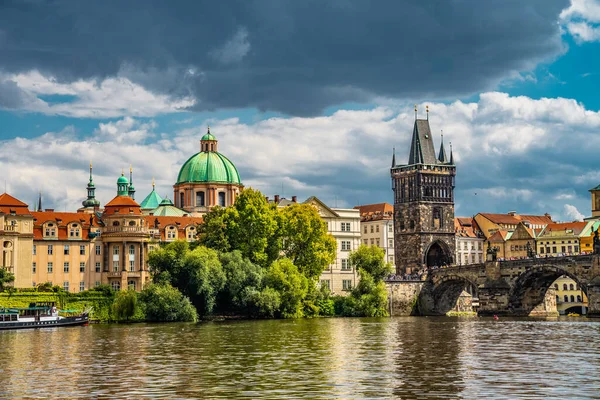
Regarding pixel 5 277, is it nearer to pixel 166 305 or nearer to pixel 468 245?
pixel 166 305

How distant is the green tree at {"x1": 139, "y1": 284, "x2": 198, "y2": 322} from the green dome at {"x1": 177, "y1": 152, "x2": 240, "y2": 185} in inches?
2249

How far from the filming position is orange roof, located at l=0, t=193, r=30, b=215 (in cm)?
11738

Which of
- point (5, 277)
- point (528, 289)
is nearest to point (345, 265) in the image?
point (528, 289)

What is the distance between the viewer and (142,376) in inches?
1886

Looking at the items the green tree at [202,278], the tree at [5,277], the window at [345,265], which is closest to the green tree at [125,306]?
the green tree at [202,278]

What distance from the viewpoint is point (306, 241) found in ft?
412

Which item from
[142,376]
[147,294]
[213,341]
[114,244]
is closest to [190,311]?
[147,294]

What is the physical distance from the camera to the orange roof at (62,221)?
124 meters

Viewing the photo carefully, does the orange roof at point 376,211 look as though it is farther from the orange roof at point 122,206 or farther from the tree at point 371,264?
the orange roof at point 122,206

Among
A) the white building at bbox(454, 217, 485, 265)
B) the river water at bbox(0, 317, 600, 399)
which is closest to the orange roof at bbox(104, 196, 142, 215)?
the river water at bbox(0, 317, 600, 399)

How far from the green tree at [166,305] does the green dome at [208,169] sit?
57130mm

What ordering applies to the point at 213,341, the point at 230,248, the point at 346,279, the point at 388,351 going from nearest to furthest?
the point at 388,351
the point at 213,341
the point at 230,248
the point at 346,279

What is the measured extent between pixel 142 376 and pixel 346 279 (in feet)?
331

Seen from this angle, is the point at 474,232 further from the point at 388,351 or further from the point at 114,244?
the point at 388,351
